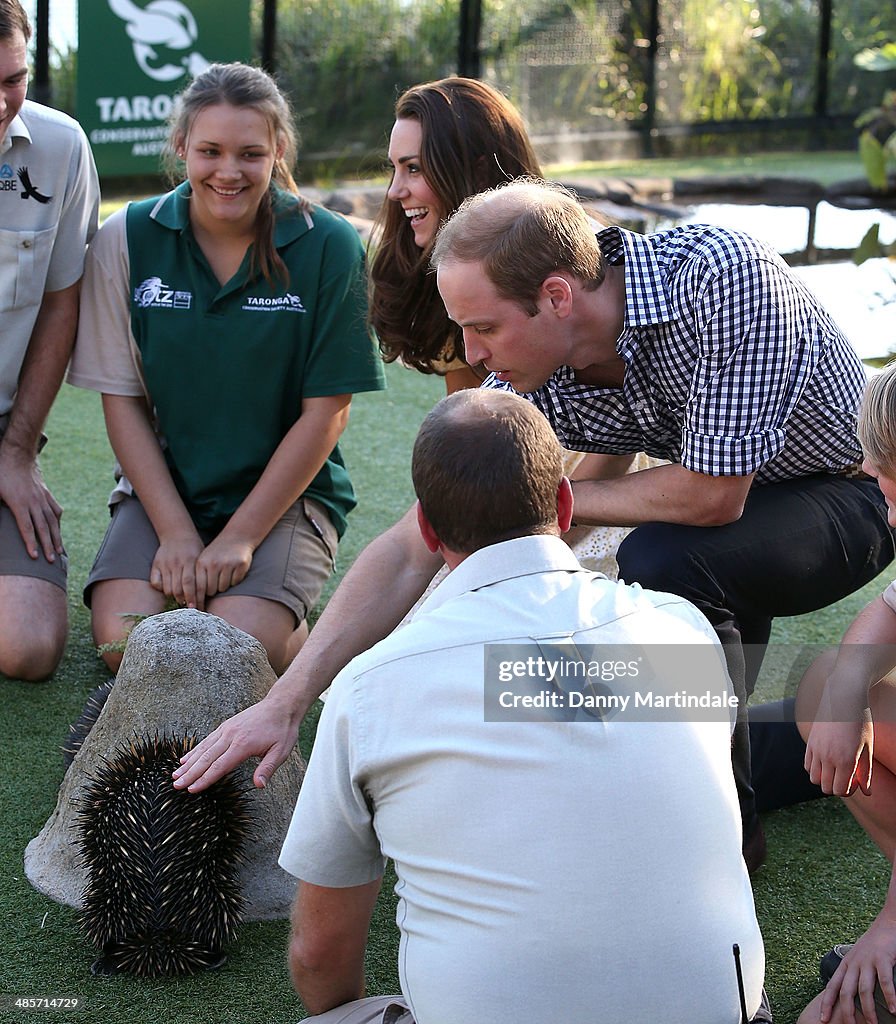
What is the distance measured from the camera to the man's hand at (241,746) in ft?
6.69

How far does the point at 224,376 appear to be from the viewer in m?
3.36

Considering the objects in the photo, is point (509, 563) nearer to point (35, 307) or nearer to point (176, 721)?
point (176, 721)

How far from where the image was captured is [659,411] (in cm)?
252

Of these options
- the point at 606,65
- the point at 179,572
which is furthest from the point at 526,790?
the point at 606,65

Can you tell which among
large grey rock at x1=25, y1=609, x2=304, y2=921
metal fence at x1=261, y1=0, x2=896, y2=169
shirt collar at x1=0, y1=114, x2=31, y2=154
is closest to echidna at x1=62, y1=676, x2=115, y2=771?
large grey rock at x1=25, y1=609, x2=304, y2=921

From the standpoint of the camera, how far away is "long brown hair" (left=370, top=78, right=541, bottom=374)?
2916mm

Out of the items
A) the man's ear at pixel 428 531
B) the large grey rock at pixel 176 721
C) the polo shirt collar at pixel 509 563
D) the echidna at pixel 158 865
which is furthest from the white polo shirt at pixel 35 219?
the polo shirt collar at pixel 509 563

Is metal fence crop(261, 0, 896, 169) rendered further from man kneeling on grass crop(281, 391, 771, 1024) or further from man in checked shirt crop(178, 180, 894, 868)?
man kneeling on grass crop(281, 391, 771, 1024)

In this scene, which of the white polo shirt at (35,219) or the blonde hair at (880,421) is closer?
the blonde hair at (880,421)

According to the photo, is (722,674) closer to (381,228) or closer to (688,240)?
(688,240)

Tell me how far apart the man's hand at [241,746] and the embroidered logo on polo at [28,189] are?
6.46ft

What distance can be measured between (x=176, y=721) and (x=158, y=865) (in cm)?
36

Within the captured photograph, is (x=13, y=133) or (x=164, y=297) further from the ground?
(x=13, y=133)

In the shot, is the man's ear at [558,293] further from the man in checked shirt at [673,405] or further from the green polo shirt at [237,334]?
the green polo shirt at [237,334]
